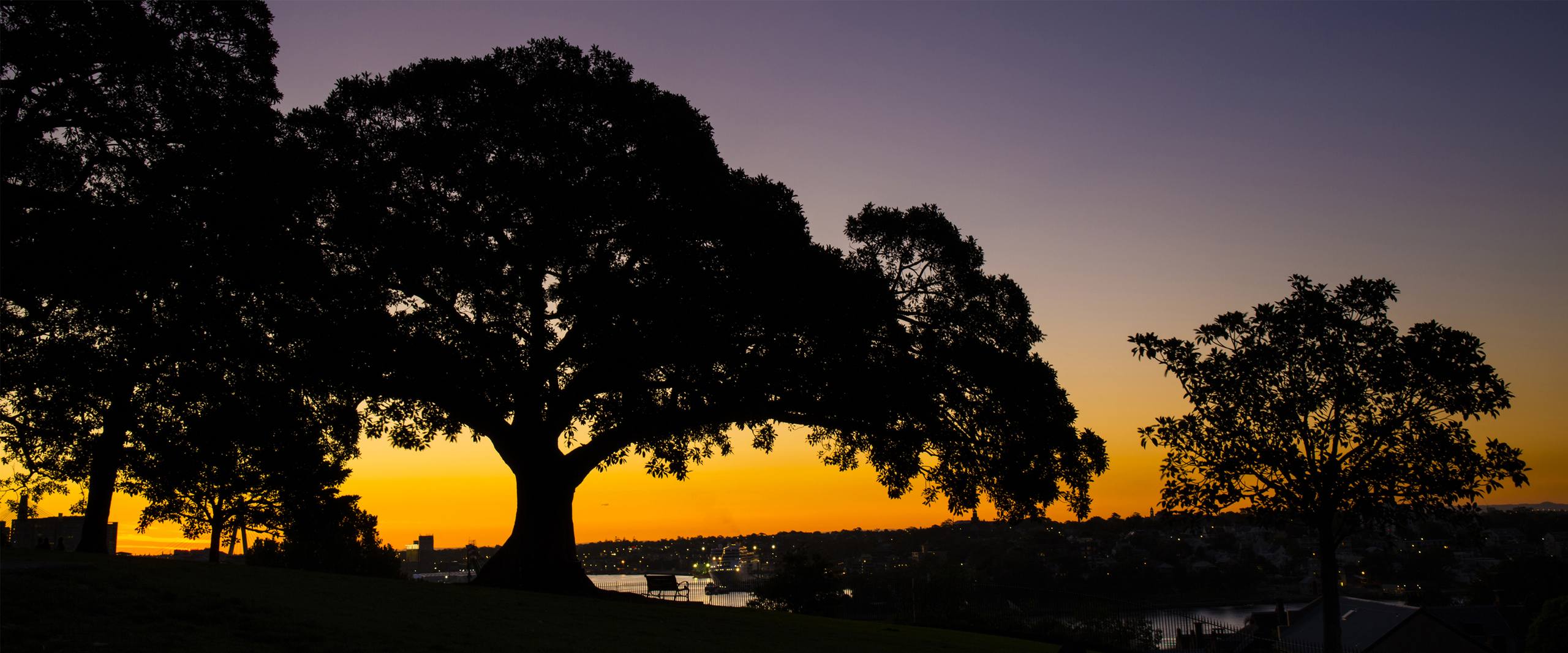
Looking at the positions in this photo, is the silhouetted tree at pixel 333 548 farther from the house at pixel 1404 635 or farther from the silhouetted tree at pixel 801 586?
the house at pixel 1404 635

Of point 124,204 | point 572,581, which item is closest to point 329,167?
point 124,204

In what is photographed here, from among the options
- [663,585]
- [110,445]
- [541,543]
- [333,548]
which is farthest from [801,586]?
[110,445]

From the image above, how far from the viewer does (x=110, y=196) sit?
1650cm

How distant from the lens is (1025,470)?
25.8 metres

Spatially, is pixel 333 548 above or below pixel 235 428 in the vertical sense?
below

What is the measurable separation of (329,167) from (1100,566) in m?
137

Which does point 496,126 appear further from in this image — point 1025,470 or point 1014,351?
point 1025,470

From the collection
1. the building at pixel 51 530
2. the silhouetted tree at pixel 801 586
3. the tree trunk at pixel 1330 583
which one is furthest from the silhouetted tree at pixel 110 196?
the silhouetted tree at pixel 801 586

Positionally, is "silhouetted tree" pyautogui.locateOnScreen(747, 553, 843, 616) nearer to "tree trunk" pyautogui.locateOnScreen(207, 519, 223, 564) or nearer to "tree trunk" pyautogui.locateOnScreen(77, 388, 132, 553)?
"tree trunk" pyautogui.locateOnScreen(77, 388, 132, 553)

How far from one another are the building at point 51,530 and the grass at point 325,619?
74.6ft

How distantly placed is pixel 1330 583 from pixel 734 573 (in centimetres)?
11300

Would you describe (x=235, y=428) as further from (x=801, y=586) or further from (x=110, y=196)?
(x=801, y=586)

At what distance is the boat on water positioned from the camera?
46.3 metres

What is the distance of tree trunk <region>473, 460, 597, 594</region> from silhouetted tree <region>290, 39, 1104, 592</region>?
0.06m
